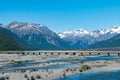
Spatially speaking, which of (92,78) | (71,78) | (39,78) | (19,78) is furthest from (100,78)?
(19,78)

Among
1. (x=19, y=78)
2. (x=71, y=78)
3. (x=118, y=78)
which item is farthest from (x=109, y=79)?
(x=19, y=78)

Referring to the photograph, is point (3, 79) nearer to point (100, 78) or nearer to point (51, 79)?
point (51, 79)

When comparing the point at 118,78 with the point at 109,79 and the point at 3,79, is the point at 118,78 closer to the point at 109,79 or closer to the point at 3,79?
the point at 109,79

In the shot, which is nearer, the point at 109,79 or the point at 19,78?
the point at 109,79

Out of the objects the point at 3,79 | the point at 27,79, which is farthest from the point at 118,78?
the point at 3,79

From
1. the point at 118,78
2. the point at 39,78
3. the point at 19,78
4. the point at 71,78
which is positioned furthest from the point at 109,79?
the point at 19,78

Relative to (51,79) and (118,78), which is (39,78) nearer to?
(51,79)
